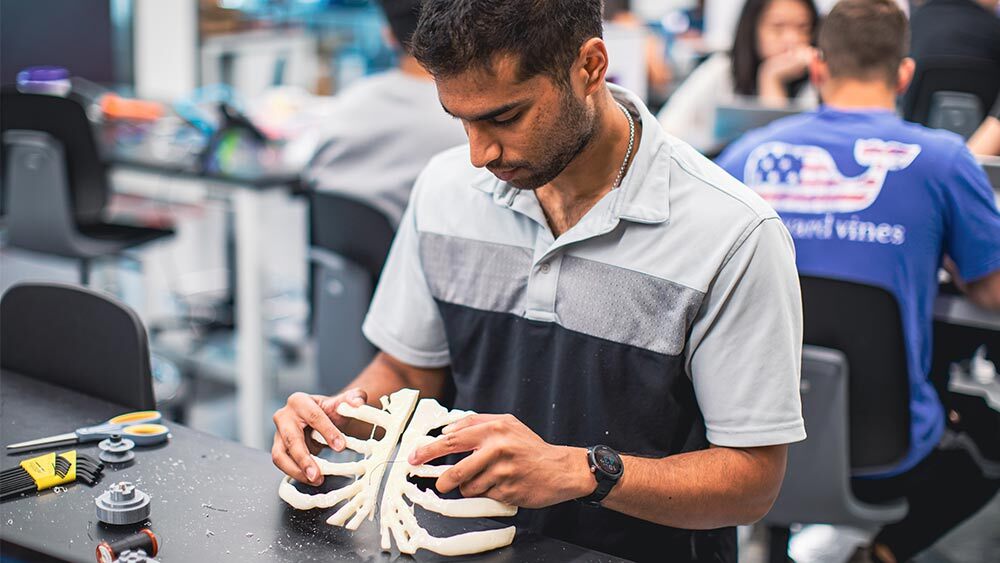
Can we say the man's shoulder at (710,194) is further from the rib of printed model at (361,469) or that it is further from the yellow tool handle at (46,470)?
the yellow tool handle at (46,470)

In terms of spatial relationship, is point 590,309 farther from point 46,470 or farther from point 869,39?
point 869,39

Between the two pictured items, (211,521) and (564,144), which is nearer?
(211,521)

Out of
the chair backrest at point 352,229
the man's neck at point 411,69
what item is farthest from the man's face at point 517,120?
the man's neck at point 411,69

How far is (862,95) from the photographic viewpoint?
221 centimetres

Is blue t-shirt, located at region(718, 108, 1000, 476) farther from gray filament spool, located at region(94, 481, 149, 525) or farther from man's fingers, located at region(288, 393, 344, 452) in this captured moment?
gray filament spool, located at region(94, 481, 149, 525)

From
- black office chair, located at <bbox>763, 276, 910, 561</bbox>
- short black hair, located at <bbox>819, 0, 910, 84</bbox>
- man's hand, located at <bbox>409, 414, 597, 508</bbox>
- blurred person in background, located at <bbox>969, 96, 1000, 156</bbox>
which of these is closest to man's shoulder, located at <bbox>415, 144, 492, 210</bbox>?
man's hand, located at <bbox>409, 414, 597, 508</bbox>

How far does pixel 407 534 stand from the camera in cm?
117

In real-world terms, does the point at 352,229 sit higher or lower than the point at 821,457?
higher

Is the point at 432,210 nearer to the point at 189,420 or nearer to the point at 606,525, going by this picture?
the point at 606,525

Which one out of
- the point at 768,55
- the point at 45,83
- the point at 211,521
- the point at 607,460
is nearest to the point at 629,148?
the point at 607,460

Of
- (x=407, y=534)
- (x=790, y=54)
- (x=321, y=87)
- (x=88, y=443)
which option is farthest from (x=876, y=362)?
(x=321, y=87)

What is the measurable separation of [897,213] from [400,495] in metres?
1.24

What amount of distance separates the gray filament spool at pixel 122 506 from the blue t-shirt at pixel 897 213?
1311 mm

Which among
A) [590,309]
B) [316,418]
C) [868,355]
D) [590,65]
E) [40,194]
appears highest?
[590,65]
